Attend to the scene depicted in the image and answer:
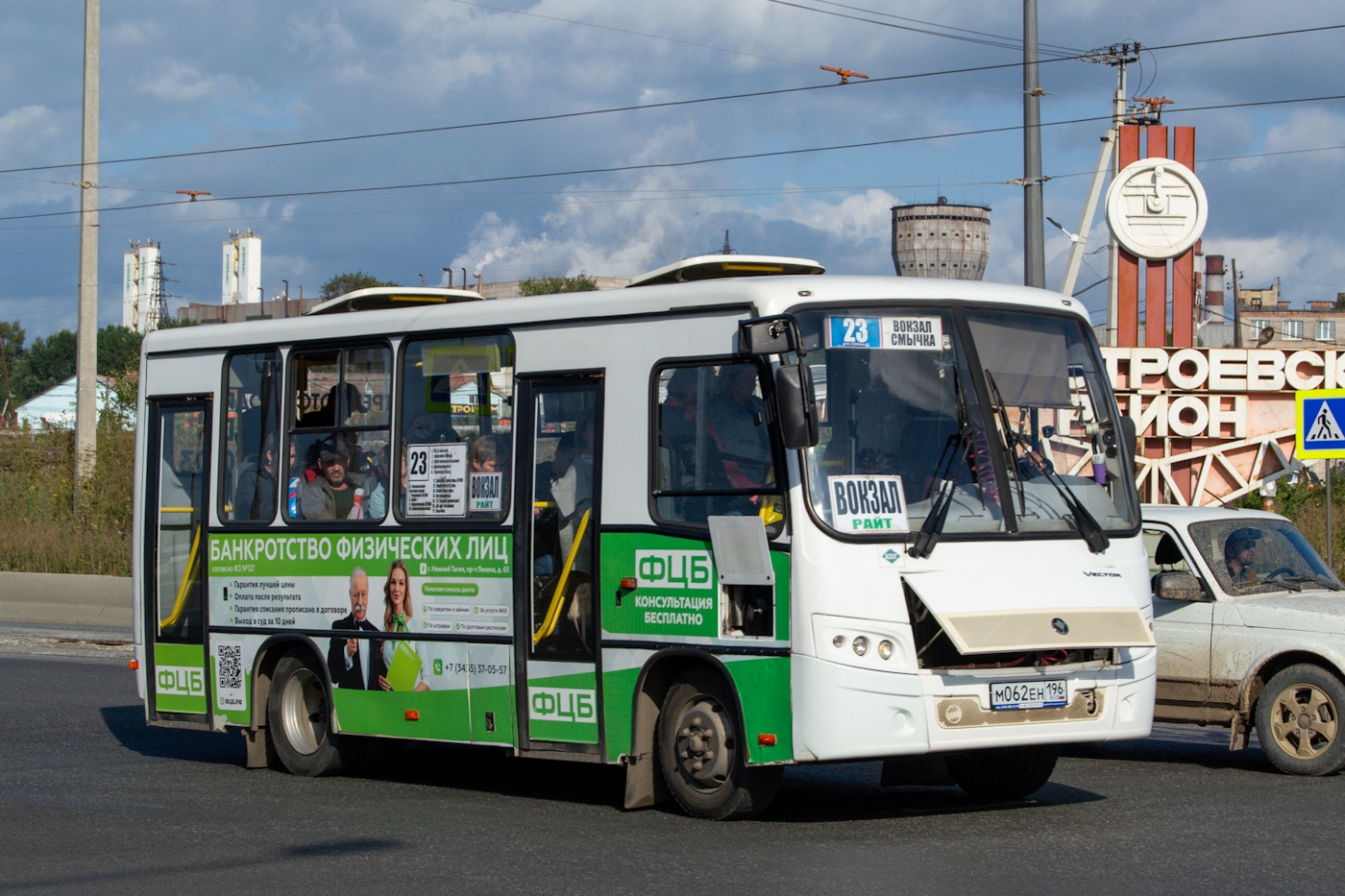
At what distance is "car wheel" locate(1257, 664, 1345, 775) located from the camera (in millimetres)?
10172

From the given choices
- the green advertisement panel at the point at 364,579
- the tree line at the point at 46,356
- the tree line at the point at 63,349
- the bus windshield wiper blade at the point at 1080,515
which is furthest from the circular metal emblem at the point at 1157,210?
the tree line at the point at 46,356

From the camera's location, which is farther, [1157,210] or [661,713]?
[1157,210]

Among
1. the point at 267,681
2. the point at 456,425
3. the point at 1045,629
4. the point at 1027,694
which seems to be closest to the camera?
the point at 1045,629

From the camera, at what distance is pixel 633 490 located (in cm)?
889

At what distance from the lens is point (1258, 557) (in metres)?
11.1

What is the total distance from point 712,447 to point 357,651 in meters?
3.15

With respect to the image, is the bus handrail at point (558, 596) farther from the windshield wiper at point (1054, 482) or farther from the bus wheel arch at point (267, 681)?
the windshield wiper at point (1054, 482)

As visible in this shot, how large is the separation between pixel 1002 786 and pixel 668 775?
2045 millimetres

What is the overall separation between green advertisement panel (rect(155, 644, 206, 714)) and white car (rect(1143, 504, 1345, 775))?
6.41 metres

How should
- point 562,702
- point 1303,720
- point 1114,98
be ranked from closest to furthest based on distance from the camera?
point 562,702
point 1303,720
point 1114,98

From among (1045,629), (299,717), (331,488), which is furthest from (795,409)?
(299,717)

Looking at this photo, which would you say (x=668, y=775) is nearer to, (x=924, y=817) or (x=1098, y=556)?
(x=924, y=817)

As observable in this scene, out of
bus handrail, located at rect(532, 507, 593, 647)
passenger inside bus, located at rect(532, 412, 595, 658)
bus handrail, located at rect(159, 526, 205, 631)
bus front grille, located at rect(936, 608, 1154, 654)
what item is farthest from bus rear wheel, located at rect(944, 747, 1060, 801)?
bus handrail, located at rect(159, 526, 205, 631)

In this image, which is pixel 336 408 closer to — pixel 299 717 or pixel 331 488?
pixel 331 488
